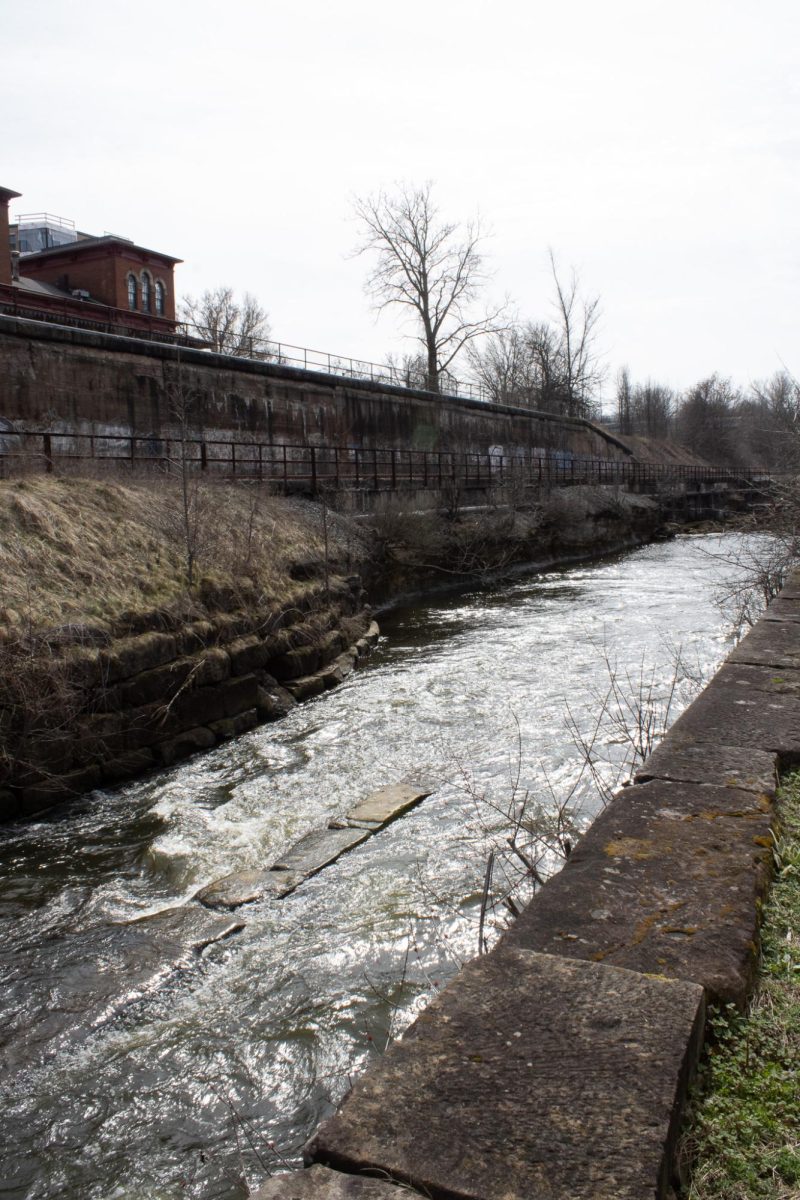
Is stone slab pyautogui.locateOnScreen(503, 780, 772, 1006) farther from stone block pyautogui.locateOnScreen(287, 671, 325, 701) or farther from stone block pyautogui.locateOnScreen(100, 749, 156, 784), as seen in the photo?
stone block pyautogui.locateOnScreen(287, 671, 325, 701)

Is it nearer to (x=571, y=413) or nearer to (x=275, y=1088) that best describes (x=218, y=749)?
(x=275, y=1088)

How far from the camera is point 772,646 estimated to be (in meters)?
5.89

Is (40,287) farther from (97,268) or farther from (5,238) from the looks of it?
(5,238)

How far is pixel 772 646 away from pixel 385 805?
3.63 m

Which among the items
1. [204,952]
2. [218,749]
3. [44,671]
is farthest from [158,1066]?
[218,749]

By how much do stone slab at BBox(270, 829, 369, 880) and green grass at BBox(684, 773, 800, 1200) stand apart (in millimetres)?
4762

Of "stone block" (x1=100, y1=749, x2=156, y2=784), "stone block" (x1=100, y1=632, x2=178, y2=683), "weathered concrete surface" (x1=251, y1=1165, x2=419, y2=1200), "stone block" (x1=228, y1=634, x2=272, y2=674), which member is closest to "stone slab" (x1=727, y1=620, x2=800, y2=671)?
"weathered concrete surface" (x1=251, y1=1165, x2=419, y2=1200)

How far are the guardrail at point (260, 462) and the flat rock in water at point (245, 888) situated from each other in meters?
8.07

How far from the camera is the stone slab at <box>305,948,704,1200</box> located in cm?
158

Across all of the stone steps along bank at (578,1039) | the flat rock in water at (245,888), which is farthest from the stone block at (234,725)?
the stone steps along bank at (578,1039)

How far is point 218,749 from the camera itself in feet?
33.0

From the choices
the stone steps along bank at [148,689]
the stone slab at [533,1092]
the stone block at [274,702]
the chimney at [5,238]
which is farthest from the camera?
the chimney at [5,238]

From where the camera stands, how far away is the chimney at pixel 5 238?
101 feet

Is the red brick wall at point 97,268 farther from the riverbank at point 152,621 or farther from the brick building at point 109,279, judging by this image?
the riverbank at point 152,621
